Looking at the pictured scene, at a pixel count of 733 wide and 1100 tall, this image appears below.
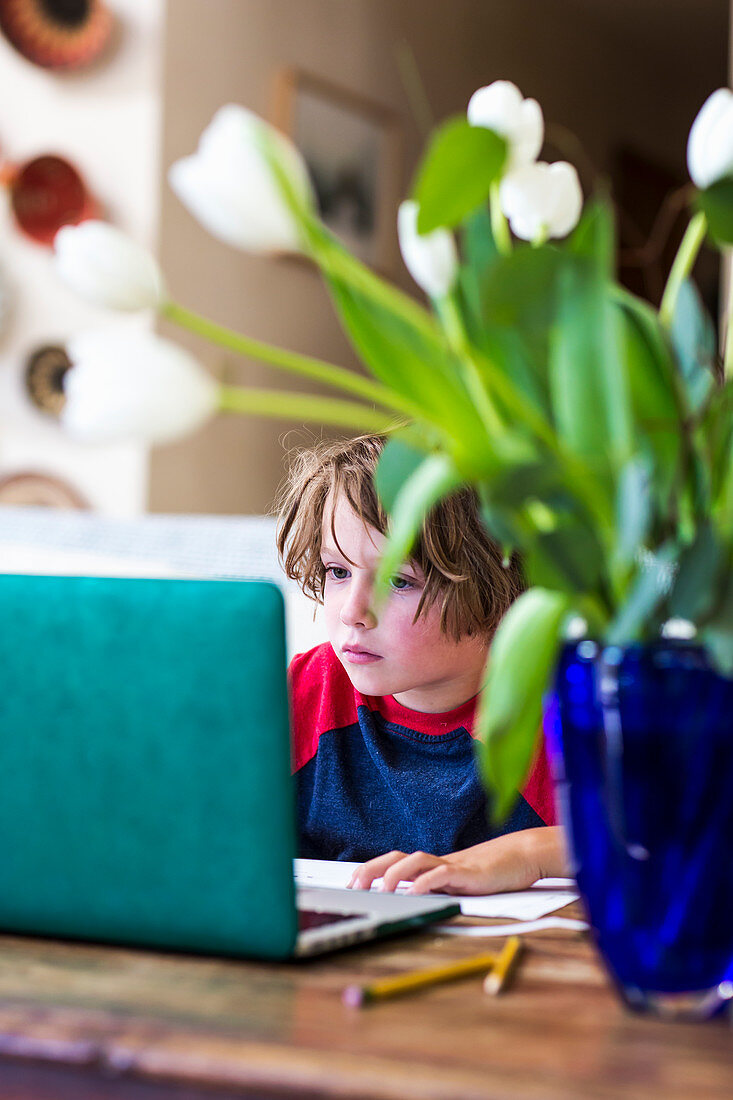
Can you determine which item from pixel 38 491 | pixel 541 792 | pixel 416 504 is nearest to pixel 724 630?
pixel 416 504

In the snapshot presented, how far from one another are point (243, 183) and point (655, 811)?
31 centimetres

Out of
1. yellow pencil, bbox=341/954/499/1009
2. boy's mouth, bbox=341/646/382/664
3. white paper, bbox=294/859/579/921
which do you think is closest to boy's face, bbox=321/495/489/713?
boy's mouth, bbox=341/646/382/664

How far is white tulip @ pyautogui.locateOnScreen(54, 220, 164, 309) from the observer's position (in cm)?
54

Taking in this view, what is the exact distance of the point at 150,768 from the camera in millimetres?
679

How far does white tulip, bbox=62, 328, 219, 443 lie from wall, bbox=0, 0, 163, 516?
2550 millimetres

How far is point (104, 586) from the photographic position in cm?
70

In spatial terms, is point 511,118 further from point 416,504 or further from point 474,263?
point 416,504

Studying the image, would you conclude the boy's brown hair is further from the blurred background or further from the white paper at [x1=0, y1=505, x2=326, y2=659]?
the blurred background

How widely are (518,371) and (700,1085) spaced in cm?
30

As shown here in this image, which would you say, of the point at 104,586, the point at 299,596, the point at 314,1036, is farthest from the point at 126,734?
the point at 299,596

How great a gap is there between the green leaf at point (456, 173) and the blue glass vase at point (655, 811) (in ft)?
0.64

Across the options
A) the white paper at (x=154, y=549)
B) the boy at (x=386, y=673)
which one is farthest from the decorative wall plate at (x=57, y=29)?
the boy at (x=386, y=673)

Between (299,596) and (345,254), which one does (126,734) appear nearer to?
(345,254)

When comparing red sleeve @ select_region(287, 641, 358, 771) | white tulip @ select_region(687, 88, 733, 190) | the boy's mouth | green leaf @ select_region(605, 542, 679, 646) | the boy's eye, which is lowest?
red sleeve @ select_region(287, 641, 358, 771)
